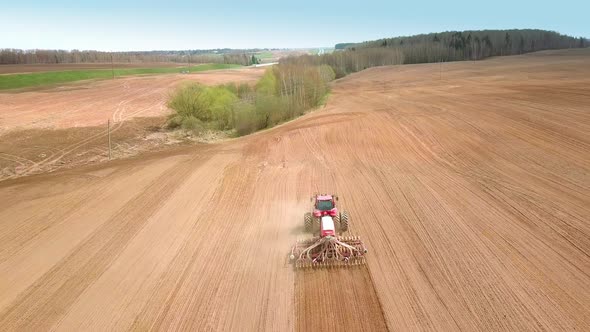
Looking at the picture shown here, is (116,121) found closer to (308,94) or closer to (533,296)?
(308,94)

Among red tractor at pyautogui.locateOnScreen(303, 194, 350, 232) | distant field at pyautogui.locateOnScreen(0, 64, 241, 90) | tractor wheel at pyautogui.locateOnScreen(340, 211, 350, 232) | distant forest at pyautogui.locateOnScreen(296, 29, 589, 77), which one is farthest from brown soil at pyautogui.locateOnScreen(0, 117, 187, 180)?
distant forest at pyautogui.locateOnScreen(296, 29, 589, 77)

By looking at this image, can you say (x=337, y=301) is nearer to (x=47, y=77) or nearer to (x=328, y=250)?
(x=328, y=250)

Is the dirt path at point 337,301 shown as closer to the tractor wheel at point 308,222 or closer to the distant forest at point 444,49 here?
the tractor wheel at point 308,222

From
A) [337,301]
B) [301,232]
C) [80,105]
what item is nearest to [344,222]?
[301,232]

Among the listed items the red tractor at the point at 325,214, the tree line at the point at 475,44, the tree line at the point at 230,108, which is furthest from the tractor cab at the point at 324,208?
the tree line at the point at 475,44

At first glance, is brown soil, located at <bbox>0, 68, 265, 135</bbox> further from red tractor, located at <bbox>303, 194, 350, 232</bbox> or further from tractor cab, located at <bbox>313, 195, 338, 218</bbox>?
tractor cab, located at <bbox>313, 195, 338, 218</bbox>

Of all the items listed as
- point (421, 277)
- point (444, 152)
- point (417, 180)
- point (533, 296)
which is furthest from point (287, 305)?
point (444, 152)
